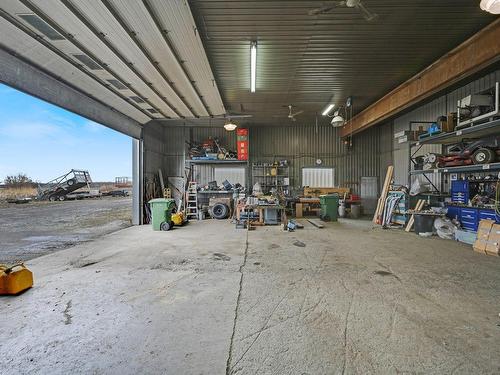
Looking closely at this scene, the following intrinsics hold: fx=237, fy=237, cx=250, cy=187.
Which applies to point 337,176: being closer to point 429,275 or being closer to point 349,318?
point 429,275

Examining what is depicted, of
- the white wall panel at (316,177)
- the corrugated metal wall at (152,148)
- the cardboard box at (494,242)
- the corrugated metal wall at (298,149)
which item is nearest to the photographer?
the cardboard box at (494,242)

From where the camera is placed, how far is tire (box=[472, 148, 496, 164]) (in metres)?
4.88

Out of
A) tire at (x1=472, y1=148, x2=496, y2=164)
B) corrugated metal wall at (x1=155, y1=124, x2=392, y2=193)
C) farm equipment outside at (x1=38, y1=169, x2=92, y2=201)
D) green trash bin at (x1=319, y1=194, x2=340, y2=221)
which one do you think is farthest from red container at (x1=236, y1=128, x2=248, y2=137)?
farm equipment outside at (x1=38, y1=169, x2=92, y2=201)

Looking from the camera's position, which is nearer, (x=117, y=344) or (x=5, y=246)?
(x=117, y=344)

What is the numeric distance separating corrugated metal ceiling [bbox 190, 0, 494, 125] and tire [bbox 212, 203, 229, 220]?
14.7ft

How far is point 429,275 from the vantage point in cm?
347

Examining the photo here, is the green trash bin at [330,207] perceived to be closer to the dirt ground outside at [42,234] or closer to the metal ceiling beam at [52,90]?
the dirt ground outside at [42,234]

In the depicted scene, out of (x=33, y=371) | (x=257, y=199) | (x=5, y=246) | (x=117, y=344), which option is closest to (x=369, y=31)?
(x=257, y=199)

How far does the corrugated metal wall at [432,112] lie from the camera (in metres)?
6.02

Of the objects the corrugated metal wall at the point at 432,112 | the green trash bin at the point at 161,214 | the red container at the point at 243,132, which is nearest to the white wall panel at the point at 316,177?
the corrugated metal wall at the point at 432,112

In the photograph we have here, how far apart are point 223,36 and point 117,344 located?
4759 mm

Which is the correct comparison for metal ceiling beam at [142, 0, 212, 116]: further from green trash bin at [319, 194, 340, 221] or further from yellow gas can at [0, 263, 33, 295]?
green trash bin at [319, 194, 340, 221]

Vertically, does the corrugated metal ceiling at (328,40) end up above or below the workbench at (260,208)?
above

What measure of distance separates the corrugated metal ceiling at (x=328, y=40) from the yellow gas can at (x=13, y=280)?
4368mm
